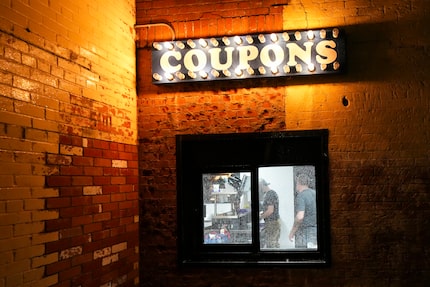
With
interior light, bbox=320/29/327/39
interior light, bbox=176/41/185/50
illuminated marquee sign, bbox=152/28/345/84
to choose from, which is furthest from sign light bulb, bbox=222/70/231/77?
interior light, bbox=320/29/327/39

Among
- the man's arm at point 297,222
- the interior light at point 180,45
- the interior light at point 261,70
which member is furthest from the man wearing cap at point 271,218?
the interior light at point 180,45

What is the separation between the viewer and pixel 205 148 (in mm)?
5797

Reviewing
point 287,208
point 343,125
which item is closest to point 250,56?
point 343,125

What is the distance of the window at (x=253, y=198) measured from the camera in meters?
5.46

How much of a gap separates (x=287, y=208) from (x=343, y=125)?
1.23 meters

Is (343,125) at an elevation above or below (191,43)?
below

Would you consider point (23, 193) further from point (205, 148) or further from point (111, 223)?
point (205, 148)

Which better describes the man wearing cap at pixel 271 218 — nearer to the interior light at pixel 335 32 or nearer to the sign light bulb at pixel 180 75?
the sign light bulb at pixel 180 75

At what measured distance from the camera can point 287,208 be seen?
5516 millimetres

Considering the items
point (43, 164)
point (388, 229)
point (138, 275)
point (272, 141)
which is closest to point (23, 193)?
point (43, 164)

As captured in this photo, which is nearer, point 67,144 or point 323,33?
point 67,144

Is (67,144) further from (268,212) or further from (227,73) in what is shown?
(268,212)

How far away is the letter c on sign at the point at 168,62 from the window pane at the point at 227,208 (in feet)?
4.66

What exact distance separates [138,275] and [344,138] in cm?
308
